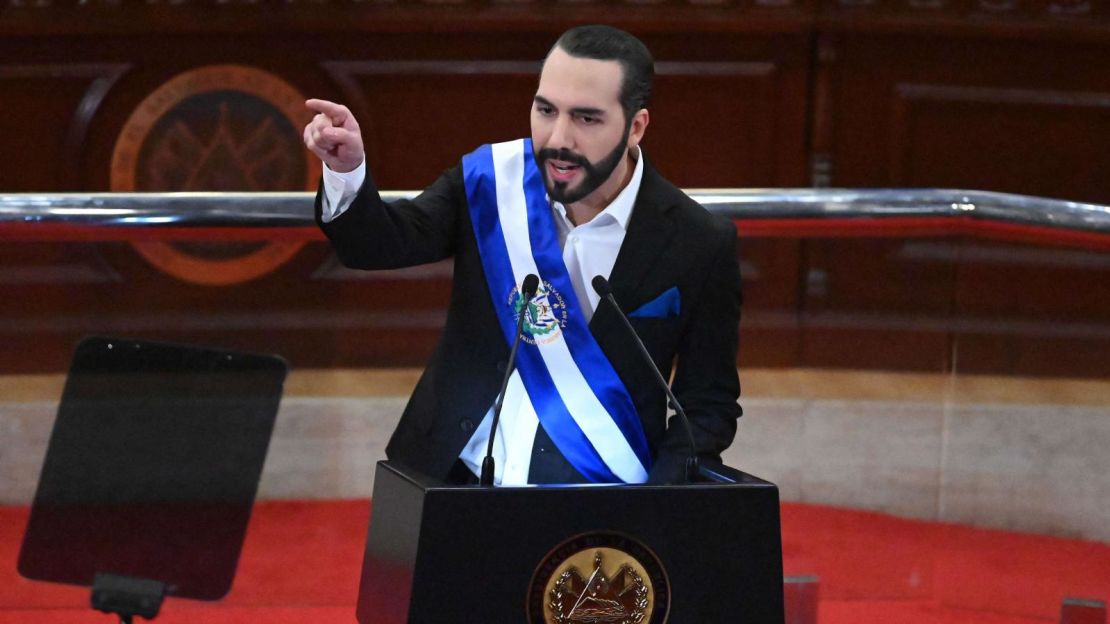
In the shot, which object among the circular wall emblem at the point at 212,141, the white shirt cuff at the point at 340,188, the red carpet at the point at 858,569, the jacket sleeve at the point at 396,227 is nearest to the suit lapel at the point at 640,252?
the jacket sleeve at the point at 396,227

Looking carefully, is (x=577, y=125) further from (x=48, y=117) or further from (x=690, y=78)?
(x=48, y=117)

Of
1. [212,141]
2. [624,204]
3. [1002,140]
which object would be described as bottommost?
[624,204]

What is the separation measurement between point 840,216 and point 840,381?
0.33 metres

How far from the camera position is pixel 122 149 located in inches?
168

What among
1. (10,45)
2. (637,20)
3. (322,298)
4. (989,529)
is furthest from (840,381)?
(10,45)

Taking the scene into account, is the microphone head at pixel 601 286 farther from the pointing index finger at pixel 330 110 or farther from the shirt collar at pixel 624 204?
the pointing index finger at pixel 330 110

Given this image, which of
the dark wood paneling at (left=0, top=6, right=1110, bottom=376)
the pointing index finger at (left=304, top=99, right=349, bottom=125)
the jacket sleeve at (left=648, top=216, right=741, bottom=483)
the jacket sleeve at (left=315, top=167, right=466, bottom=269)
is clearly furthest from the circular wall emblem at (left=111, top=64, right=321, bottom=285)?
the pointing index finger at (left=304, top=99, right=349, bottom=125)

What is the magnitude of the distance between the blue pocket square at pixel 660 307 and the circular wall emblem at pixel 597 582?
14.8 inches

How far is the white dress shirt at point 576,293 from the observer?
6.45 feet

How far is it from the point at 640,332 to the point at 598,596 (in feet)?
1.35

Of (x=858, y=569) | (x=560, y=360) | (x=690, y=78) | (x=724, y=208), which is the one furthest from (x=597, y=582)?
(x=690, y=78)

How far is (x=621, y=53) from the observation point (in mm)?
1840

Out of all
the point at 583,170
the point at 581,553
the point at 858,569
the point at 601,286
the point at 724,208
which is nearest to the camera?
the point at 581,553

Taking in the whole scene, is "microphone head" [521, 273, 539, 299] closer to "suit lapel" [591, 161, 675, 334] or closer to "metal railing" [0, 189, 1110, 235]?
"suit lapel" [591, 161, 675, 334]
